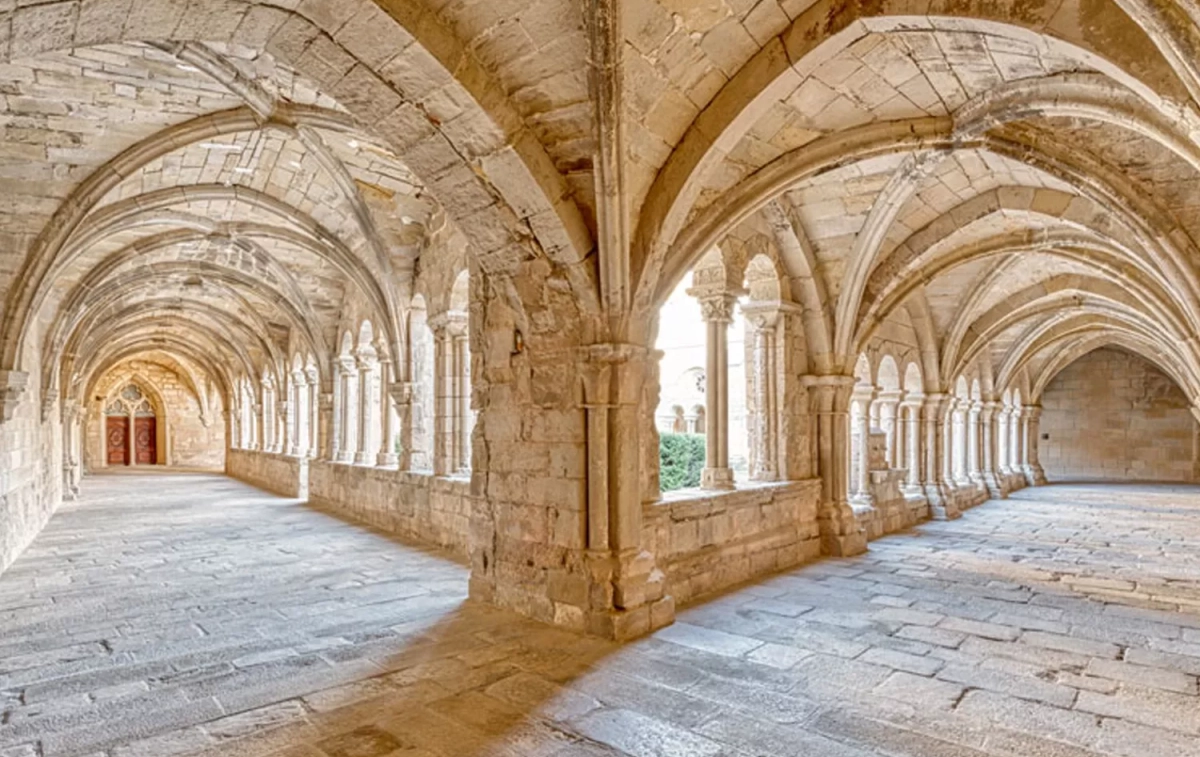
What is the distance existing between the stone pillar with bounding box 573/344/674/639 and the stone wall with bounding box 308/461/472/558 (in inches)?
66.4

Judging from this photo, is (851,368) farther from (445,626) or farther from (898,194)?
(445,626)

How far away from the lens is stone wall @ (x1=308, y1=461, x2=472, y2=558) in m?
6.42

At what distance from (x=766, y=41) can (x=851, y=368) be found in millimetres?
3834

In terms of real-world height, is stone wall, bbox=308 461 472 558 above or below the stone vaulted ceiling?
below

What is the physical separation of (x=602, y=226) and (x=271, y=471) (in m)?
11.5

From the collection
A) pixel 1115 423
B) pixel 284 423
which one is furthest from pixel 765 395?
pixel 1115 423

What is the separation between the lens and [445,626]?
4113 mm

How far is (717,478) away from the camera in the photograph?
5594 mm

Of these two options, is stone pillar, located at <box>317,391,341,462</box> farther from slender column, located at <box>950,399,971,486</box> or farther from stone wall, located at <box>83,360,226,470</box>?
stone wall, located at <box>83,360,226,470</box>

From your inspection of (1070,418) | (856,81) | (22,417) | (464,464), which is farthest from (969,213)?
(1070,418)

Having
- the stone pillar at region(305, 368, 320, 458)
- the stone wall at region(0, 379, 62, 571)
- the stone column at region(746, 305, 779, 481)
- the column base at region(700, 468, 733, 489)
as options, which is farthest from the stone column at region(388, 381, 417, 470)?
the stone pillar at region(305, 368, 320, 458)

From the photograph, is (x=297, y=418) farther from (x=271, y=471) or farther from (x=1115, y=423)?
(x=1115, y=423)

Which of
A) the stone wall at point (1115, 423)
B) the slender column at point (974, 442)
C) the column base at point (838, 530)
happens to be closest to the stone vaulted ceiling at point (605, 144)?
the column base at point (838, 530)

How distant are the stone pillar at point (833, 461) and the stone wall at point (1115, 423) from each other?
13.4 meters
